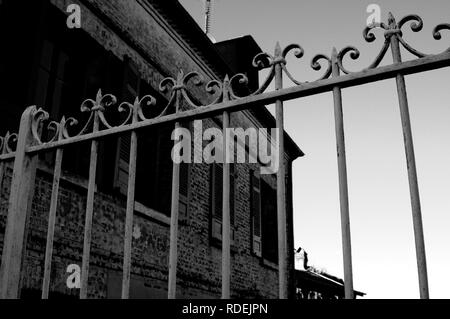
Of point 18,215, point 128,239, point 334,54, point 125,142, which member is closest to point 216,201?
point 125,142

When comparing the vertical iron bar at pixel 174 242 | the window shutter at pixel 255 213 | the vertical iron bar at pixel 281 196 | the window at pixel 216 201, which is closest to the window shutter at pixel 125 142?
the window at pixel 216 201

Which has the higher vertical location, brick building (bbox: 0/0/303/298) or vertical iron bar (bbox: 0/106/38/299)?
brick building (bbox: 0/0/303/298)

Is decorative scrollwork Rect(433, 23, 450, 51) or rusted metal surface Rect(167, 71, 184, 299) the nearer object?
decorative scrollwork Rect(433, 23, 450, 51)

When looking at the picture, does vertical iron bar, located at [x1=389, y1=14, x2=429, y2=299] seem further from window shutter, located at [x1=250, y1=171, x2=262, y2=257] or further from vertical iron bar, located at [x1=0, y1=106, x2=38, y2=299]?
window shutter, located at [x1=250, y1=171, x2=262, y2=257]

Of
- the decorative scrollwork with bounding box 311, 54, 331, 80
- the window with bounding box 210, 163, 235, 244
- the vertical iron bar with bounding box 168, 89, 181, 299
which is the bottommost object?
the vertical iron bar with bounding box 168, 89, 181, 299

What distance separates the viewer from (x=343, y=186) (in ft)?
6.36

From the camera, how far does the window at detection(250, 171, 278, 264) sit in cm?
1079

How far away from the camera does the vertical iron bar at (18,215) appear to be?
2.73 metres

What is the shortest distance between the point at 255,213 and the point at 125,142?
5332mm

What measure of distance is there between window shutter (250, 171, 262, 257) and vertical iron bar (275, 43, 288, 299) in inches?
331

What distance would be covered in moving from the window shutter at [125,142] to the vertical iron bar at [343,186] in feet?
13.5

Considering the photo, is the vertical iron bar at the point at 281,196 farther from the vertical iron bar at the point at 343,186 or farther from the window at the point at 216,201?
the window at the point at 216,201

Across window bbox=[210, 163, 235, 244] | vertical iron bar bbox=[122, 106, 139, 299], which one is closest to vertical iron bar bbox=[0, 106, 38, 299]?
vertical iron bar bbox=[122, 106, 139, 299]
